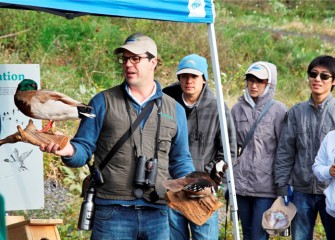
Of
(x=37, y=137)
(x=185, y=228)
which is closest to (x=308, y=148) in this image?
(x=185, y=228)

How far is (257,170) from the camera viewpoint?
6.84 m

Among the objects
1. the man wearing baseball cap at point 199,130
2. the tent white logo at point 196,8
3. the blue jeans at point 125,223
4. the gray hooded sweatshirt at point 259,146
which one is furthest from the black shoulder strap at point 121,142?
the gray hooded sweatshirt at point 259,146

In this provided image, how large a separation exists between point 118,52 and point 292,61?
13101mm

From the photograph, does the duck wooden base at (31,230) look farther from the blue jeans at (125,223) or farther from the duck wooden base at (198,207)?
the duck wooden base at (198,207)

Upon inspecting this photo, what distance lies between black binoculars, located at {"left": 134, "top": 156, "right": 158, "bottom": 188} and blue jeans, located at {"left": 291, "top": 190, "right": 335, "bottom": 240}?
1943 mm

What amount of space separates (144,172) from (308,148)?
203cm

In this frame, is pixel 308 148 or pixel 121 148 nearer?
pixel 121 148

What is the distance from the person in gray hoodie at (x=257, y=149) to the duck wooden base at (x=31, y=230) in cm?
161

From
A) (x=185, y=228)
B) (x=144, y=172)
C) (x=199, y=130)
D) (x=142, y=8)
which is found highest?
(x=142, y=8)

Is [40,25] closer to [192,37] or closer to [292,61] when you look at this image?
[192,37]

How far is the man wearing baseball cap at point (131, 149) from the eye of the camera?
520cm

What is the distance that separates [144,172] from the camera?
515 centimetres

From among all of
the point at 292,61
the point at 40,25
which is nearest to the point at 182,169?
the point at 40,25

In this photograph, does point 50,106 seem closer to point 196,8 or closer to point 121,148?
point 121,148
